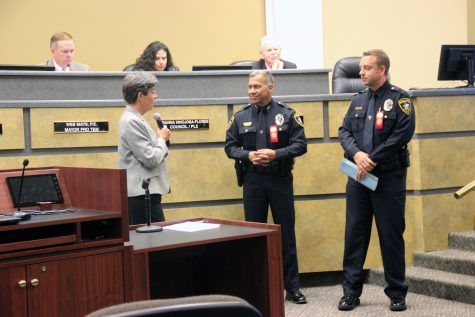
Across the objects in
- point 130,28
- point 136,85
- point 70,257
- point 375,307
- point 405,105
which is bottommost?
point 375,307

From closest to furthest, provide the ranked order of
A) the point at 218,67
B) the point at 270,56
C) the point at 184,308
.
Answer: the point at 184,308
the point at 218,67
the point at 270,56

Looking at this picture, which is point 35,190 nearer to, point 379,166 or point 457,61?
point 379,166

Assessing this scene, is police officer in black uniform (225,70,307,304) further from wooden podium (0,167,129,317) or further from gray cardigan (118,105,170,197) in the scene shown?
wooden podium (0,167,129,317)

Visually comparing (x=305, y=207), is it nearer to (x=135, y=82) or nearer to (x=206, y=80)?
(x=206, y=80)

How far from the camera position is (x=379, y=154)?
174 inches

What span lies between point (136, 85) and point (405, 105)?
1631mm

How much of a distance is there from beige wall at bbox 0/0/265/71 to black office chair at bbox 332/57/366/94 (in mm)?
1606

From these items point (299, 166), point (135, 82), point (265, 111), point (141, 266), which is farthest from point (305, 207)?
point (141, 266)

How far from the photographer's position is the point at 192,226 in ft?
11.0

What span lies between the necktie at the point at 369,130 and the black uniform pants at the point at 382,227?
0.19m

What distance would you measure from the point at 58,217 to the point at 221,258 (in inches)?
36.8

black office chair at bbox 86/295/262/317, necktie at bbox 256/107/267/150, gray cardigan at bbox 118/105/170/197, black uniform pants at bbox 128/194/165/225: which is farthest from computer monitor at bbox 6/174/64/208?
necktie at bbox 256/107/267/150

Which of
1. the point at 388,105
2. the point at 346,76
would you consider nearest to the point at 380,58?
the point at 388,105

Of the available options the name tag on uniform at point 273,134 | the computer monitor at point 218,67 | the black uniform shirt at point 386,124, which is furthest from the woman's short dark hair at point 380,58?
the computer monitor at point 218,67
